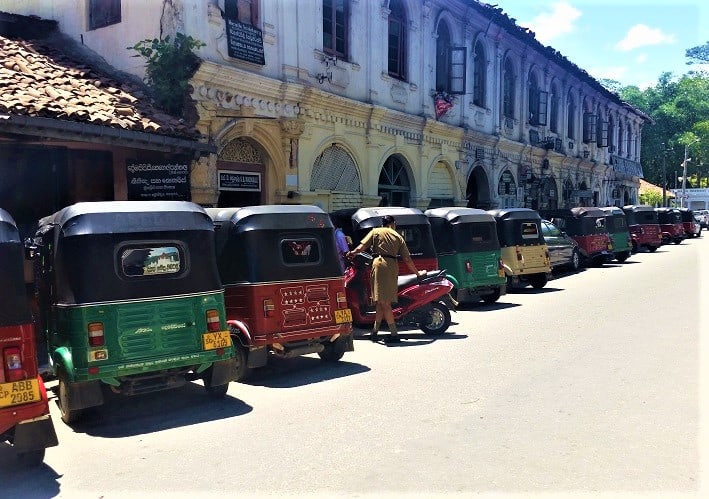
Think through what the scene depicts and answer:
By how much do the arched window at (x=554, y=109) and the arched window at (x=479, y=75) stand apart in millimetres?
8794

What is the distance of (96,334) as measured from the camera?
19.7 ft

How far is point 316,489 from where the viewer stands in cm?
454

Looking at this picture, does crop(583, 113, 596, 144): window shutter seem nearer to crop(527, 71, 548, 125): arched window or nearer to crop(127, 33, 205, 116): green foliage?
crop(527, 71, 548, 125): arched window

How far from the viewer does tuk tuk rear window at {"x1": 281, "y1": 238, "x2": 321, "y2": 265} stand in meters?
8.01

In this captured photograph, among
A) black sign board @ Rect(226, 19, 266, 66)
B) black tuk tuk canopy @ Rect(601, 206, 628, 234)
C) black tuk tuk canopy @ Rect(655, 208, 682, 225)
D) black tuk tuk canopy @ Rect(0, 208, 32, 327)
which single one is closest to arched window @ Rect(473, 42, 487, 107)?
black tuk tuk canopy @ Rect(601, 206, 628, 234)

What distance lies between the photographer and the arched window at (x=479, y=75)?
80.8 ft

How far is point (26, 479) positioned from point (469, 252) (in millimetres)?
9870

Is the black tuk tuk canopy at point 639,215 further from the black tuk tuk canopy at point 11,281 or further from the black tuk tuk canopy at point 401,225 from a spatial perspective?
the black tuk tuk canopy at point 11,281

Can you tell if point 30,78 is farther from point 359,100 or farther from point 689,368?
point 689,368

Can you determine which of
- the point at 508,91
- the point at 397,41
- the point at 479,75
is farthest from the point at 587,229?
the point at 397,41

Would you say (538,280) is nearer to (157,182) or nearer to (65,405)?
(157,182)

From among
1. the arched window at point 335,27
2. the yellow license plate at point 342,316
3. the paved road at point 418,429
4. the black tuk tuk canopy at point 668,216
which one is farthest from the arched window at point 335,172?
the black tuk tuk canopy at point 668,216

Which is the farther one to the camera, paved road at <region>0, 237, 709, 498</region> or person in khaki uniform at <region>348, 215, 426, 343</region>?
person in khaki uniform at <region>348, 215, 426, 343</region>

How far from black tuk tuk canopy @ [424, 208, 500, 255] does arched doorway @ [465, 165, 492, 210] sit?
1163 centimetres
